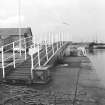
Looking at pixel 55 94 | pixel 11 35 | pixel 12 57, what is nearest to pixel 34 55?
pixel 12 57

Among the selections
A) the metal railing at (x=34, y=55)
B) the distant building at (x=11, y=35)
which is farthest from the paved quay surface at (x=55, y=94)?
the distant building at (x=11, y=35)

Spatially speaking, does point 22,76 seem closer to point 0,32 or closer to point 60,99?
point 60,99

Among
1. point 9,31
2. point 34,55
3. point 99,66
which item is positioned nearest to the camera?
point 34,55

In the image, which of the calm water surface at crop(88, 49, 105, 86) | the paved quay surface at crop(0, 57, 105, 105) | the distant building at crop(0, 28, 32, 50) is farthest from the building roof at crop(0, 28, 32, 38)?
the paved quay surface at crop(0, 57, 105, 105)

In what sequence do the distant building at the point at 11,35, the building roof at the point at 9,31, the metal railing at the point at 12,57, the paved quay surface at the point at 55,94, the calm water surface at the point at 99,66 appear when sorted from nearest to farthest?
the paved quay surface at the point at 55,94 → the metal railing at the point at 12,57 → the calm water surface at the point at 99,66 → the distant building at the point at 11,35 → the building roof at the point at 9,31

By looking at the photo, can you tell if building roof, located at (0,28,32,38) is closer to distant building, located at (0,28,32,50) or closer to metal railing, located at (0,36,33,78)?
distant building, located at (0,28,32,50)

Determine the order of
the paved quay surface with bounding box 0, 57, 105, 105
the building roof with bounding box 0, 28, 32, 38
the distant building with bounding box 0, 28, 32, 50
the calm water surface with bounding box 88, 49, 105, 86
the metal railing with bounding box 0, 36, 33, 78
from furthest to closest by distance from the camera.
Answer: the building roof with bounding box 0, 28, 32, 38 < the distant building with bounding box 0, 28, 32, 50 < the calm water surface with bounding box 88, 49, 105, 86 < the metal railing with bounding box 0, 36, 33, 78 < the paved quay surface with bounding box 0, 57, 105, 105

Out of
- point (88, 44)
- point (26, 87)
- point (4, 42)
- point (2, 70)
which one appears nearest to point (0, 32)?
point (4, 42)

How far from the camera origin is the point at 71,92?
6.41 meters

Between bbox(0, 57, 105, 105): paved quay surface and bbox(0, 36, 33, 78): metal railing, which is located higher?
bbox(0, 36, 33, 78): metal railing

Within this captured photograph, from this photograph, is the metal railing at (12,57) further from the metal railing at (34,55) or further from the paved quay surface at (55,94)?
the paved quay surface at (55,94)

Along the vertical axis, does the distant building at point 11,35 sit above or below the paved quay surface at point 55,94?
above

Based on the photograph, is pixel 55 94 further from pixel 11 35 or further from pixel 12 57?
pixel 11 35

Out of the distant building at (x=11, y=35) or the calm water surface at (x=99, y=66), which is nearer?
the calm water surface at (x=99, y=66)
